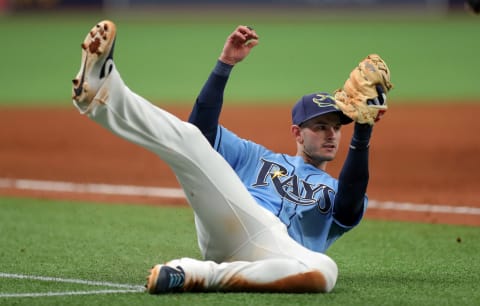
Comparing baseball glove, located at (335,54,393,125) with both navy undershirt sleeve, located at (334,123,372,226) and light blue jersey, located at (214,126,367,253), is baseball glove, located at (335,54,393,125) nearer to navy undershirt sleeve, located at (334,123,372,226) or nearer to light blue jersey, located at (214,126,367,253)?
navy undershirt sleeve, located at (334,123,372,226)

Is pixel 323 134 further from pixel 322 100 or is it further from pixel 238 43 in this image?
pixel 238 43

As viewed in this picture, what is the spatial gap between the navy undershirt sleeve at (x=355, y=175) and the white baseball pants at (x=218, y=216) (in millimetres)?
374

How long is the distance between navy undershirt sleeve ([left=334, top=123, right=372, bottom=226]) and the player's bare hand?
78cm

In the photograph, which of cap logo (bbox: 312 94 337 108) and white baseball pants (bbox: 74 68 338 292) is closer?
white baseball pants (bbox: 74 68 338 292)

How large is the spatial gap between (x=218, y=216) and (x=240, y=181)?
227 mm

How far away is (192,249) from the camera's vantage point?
21.8 ft

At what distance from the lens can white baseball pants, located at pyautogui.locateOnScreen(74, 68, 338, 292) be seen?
4.81 m

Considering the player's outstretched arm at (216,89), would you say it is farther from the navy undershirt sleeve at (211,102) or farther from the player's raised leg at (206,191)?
the player's raised leg at (206,191)

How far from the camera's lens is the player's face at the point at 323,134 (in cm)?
551

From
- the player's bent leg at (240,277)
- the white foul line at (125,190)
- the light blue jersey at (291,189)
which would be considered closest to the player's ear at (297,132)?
the light blue jersey at (291,189)

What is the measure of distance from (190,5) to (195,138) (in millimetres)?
26150

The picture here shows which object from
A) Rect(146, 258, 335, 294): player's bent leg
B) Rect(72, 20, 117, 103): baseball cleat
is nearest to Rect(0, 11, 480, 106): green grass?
Rect(146, 258, 335, 294): player's bent leg

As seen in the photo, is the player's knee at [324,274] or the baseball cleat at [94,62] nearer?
the baseball cleat at [94,62]

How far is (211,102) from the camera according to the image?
17.9 ft
